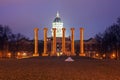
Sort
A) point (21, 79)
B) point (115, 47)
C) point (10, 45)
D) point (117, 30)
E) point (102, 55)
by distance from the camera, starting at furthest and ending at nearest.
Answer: point (102, 55) < point (10, 45) < point (115, 47) < point (117, 30) < point (21, 79)

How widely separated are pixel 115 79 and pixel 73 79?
9.86ft

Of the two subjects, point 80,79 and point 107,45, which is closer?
point 80,79

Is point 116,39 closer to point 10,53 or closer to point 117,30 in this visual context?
point 117,30

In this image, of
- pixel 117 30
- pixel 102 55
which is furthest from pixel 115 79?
pixel 102 55

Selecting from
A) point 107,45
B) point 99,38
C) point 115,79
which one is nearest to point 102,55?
point 99,38

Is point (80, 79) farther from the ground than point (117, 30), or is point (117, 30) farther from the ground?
point (117, 30)

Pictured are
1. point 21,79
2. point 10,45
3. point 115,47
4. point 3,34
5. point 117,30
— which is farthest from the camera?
point 10,45

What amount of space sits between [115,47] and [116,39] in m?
6.53

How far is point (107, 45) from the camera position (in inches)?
4779

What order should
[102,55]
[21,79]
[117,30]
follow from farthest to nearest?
1. [102,55]
2. [117,30]
3. [21,79]

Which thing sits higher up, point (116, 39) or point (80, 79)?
point (116, 39)

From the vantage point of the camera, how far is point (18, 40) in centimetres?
14062

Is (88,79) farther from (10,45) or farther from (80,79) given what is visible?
(10,45)

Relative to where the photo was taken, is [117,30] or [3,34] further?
[3,34]
